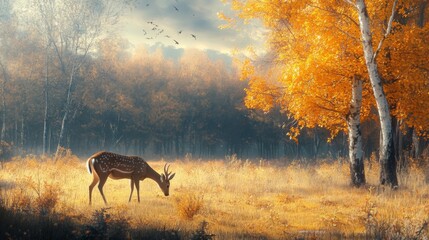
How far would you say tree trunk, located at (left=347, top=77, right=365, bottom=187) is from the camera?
15305 millimetres

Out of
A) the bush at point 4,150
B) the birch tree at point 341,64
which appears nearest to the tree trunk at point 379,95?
the birch tree at point 341,64

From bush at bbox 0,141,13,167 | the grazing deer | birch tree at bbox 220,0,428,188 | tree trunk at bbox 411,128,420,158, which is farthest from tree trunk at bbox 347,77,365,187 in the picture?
bush at bbox 0,141,13,167

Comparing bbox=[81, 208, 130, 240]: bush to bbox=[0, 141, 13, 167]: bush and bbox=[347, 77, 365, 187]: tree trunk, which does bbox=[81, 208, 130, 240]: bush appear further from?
bbox=[0, 141, 13, 167]: bush

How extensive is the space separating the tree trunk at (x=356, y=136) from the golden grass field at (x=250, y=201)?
24.1 inches

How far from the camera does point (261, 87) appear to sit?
16.7 m

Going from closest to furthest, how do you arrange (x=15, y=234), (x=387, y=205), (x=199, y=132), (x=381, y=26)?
(x=15, y=234)
(x=387, y=205)
(x=381, y=26)
(x=199, y=132)

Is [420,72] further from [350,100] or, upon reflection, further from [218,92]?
[218,92]

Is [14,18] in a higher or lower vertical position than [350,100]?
higher

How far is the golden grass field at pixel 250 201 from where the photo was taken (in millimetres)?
8438

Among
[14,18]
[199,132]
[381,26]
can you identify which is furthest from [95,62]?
[381,26]

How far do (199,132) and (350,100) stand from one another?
156 feet

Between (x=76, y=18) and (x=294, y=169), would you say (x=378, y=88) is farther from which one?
(x=76, y=18)

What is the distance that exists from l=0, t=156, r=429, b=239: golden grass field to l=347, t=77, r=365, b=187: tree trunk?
61 cm

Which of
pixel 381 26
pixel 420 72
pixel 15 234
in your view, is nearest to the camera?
pixel 15 234
